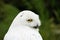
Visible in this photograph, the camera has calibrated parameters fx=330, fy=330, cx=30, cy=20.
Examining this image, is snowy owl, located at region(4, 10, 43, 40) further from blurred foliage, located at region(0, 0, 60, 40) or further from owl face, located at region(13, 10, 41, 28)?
blurred foliage, located at region(0, 0, 60, 40)

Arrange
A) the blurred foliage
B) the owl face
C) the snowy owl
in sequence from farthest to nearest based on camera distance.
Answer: the blurred foliage, the owl face, the snowy owl

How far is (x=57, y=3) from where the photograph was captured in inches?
221

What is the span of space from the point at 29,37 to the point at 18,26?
0.18 meters

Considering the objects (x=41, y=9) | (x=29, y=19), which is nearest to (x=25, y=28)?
(x=29, y=19)

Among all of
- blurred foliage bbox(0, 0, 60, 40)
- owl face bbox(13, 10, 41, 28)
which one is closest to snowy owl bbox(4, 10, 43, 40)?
owl face bbox(13, 10, 41, 28)

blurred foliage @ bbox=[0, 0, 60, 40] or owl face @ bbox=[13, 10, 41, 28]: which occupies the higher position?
owl face @ bbox=[13, 10, 41, 28]

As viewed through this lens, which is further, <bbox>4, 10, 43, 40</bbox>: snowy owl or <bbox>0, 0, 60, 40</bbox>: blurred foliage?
<bbox>0, 0, 60, 40</bbox>: blurred foliage

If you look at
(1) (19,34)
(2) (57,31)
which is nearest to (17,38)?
(1) (19,34)

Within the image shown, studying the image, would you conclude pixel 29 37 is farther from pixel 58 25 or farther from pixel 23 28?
pixel 58 25

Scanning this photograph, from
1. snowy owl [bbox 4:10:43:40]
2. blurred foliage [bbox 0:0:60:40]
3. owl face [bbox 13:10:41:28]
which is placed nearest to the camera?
snowy owl [bbox 4:10:43:40]

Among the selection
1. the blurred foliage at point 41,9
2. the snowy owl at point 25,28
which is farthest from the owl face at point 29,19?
the blurred foliage at point 41,9

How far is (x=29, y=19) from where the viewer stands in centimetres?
229

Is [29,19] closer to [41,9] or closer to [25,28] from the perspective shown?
[25,28]

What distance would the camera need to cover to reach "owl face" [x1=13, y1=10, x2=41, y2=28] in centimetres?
229
